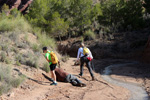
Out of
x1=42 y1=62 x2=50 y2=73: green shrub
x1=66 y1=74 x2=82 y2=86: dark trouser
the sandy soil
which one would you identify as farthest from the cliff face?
x1=66 y1=74 x2=82 y2=86: dark trouser

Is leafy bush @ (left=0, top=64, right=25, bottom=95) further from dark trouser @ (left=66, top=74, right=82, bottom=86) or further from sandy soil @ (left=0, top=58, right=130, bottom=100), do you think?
dark trouser @ (left=66, top=74, right=82, bottom=86)

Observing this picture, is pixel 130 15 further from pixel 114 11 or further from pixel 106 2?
pixel 106 2

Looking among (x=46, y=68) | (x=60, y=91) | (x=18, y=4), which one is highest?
(x=18, y=4)

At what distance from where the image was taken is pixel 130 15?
23.1m

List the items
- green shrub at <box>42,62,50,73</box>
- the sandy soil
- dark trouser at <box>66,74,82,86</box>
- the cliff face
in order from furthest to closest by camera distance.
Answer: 1. the cliff face
2. green shrub at <box>42,62,50,73</box>
3. dark trouser at <box>66,74,82,86</box>
4. the sandy soil

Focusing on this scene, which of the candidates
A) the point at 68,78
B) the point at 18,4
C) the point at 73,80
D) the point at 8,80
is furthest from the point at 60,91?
the point at 18,4

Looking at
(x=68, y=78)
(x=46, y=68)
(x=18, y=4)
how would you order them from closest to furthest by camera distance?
(x=68, y=78) < (x=46, y=68) < (x=18, y=4)

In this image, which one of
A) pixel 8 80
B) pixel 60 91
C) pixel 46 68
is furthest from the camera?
pixel 46 68

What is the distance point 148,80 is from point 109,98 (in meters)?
3.50

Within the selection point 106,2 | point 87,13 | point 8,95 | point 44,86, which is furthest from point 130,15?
point 8,95

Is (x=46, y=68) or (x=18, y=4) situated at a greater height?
(x=18, y=4)

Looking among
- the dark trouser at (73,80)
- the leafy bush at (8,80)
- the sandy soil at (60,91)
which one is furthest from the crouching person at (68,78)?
the leafy bush at (8,80)

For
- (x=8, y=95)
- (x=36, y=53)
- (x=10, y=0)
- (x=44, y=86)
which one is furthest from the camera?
(x=10, y=0)

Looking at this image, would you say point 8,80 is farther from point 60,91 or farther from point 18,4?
point 18,4
